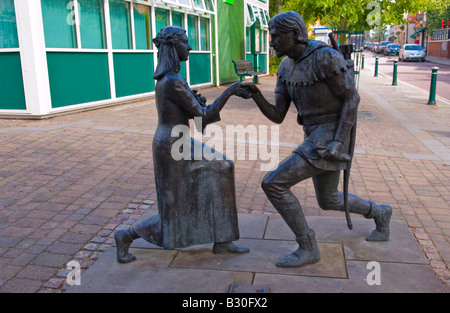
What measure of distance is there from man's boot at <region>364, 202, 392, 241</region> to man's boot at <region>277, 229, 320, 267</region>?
679mm

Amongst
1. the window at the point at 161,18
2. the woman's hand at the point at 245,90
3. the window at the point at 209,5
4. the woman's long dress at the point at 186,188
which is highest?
the window at the point at 209,5

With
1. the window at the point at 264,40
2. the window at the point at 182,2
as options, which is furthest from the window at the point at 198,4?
the window at the point at 264,40

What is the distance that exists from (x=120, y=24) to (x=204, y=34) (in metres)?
5.47

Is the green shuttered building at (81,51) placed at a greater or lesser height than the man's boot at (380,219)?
greater

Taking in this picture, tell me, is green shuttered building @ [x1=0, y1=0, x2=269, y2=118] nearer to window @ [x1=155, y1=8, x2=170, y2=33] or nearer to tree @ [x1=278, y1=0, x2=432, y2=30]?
window @ [x1=155, y1=8, x2=170, y2=33]

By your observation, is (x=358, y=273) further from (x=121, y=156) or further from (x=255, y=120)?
(x=255, y=120)

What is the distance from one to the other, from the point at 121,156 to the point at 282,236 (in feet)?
12.4

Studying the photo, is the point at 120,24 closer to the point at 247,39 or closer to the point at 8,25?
the point at 8,25

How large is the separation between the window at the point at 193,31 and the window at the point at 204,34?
39 centimetres

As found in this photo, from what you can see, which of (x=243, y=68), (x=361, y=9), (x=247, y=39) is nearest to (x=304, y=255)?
(x=361, y=9)

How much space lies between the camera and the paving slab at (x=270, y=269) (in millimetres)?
3004

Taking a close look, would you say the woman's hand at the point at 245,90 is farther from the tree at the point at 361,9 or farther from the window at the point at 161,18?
the window at the point at 161,18

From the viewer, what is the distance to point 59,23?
31.7 ft

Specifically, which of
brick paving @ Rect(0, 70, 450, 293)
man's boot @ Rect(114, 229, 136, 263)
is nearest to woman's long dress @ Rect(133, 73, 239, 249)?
man's boot @ Rect(114, 229, 136, 263)
